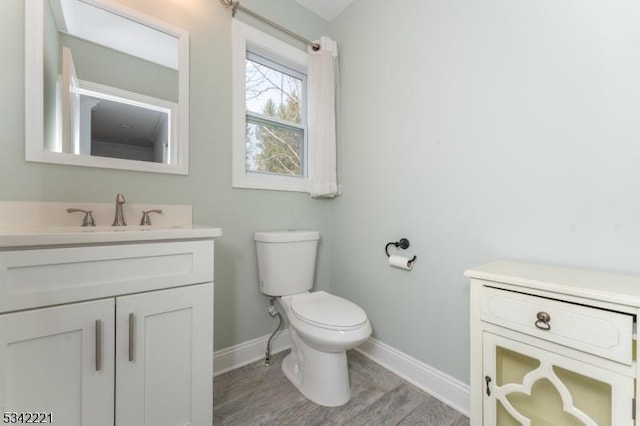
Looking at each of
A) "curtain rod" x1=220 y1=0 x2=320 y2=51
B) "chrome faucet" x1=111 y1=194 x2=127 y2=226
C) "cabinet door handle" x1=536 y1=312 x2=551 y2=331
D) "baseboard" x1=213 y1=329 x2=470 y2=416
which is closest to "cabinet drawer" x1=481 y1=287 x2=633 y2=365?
"cabinet door handle" x1=536 y1=312 x2=551 y2=331

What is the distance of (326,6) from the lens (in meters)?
1.92

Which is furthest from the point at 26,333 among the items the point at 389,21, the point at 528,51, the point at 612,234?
the point at 389,21

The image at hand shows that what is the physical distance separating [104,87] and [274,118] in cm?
93

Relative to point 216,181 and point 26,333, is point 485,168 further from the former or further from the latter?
point 26,333

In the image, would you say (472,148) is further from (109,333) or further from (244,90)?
(109,333)

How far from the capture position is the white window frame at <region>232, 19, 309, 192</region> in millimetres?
1621

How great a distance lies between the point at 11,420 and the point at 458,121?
199 cm

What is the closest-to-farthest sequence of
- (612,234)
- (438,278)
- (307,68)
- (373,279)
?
1. (612,234)
2. (438,278)
3. (373,279)
4. (307,68)

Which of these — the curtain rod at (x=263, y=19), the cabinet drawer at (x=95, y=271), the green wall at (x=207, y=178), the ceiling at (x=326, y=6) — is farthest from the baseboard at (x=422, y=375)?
the ceiling at (x=326, y=6)

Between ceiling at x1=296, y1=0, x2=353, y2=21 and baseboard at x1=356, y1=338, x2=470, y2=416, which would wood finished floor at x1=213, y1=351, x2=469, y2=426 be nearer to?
baseboard at x1=356, y1=338, x2=470, y2=416

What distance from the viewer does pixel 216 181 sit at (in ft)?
5.12

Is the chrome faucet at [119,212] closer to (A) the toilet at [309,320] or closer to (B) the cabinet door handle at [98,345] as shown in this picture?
(B) the cabinet door handle at [98,345]

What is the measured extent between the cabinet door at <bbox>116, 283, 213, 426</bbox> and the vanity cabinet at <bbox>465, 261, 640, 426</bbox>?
3.46ft

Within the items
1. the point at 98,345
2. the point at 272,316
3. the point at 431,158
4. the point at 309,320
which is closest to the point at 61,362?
the point at 98,345
